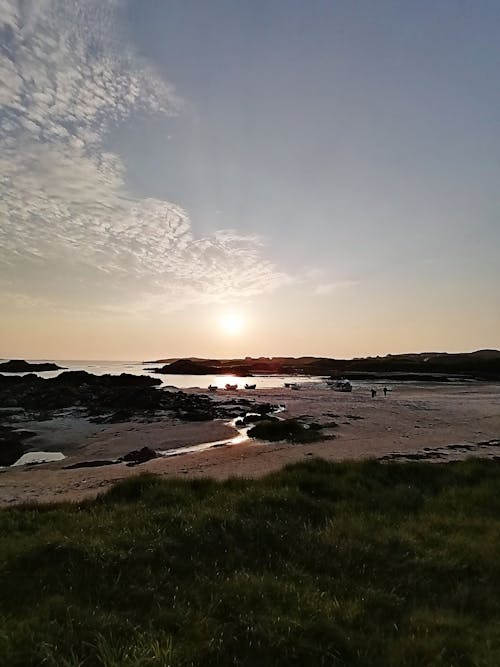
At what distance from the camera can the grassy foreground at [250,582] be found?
589cm

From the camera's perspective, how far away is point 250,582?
25.2 ft

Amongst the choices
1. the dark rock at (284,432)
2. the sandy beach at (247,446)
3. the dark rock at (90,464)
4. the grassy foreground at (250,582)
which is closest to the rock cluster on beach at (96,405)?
the sandy beach at (247,446)

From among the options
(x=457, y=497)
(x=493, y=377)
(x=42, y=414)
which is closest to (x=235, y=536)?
(x=457, y=497)

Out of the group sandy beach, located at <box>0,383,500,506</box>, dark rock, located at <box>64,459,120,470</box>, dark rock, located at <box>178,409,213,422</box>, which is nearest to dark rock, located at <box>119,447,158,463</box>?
sandy beach, located at <box>0,383,500,506</box>

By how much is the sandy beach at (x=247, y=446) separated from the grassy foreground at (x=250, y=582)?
7.24 metres

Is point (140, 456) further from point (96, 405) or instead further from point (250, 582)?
point (96, 405)

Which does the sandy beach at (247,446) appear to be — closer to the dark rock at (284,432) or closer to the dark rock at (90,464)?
the dark rock at (90,464)

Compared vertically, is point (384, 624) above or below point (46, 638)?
below

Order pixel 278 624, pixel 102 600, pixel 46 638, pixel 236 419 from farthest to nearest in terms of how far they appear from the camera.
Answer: pixel 236 419 → pixel 102 600 → pixel 278 624 → pixel 46 638

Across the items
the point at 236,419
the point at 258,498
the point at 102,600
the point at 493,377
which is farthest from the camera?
the point at 493,377

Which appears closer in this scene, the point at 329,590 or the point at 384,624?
the point at 384,624

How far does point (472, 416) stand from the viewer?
4431 cm

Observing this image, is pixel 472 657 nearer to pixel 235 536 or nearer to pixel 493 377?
pixel 235 536

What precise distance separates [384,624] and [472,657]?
123 cm
